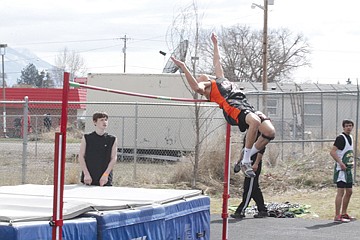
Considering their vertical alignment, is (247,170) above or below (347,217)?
above

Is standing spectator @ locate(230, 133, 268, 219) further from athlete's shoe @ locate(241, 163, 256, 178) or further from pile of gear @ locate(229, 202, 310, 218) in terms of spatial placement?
athlete's shoe @ locate(241, 163, 256, 178)

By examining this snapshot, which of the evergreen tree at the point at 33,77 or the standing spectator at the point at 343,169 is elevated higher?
the evergreen tree at the point at 33,77

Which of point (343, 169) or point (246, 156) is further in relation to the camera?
point (343, 169)

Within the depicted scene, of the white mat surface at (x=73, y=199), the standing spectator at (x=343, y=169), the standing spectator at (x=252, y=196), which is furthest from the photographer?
the standing spectator at (x=252, y=196)

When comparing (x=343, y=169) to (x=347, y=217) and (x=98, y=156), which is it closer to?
(x=347, y=217)

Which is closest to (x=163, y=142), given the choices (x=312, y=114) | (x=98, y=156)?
(x=312, y=114)

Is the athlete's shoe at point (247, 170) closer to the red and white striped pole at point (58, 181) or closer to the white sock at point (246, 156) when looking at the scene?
the white sock at point (246, 156)

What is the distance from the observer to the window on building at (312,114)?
27059 millimetres

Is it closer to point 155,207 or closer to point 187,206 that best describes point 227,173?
point 187,206

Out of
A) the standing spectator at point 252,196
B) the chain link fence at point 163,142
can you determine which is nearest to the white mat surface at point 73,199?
the standing spectator at point 252,196

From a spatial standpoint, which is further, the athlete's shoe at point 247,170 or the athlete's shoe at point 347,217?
the athlete's shoe at point 347,217

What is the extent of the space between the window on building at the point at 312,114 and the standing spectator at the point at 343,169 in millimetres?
13452

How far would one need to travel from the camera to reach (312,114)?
26922mm

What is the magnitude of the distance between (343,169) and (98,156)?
4.61m
